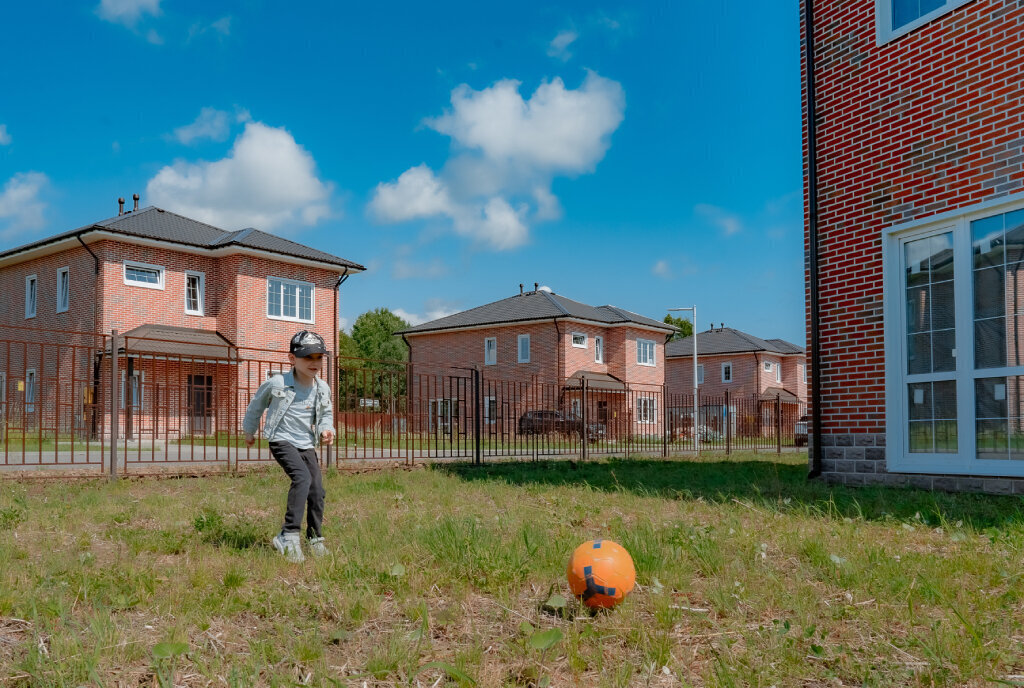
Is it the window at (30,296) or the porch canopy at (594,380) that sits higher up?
the window at (30,296)

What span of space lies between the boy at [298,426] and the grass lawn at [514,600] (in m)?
0.33

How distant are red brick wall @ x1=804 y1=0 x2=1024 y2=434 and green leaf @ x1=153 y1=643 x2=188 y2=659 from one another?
7.92 metres

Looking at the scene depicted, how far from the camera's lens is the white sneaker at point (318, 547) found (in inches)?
195

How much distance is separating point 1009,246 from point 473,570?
6.57 metres

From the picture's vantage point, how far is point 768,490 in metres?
8.36

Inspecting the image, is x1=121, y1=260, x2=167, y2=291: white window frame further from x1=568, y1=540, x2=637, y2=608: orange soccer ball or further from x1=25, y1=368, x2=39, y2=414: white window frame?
x1=568, y1=540, x2=637, y2=608: orange soccer ball

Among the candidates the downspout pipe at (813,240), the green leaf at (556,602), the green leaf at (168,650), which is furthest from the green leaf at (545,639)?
the downspout pipe at (813,240)

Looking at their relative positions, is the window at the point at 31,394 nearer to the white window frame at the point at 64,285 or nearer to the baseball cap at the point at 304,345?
the white window frame at the point at 64,285

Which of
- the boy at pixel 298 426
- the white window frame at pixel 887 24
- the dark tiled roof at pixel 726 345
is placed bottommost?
the boy at pixel 298 426

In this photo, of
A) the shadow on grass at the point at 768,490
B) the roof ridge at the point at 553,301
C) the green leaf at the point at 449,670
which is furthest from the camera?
the roof ridge at the point at 553,301

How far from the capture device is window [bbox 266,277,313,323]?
90.3 feet

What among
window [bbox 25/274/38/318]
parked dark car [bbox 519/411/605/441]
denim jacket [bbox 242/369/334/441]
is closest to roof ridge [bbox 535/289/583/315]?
parked dark car [bbox 519/411/605/441]

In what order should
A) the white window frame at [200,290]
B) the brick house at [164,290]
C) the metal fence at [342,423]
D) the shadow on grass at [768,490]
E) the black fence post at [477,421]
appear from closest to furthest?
the shadow on grass at [768,490] → the metal fence at [342,423] → the black fence post at [477,421] → the brick house at [164,290] → the white window frame at [200,290]

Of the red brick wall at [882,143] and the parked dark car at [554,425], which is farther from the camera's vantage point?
the parked dark car at [554,425]
